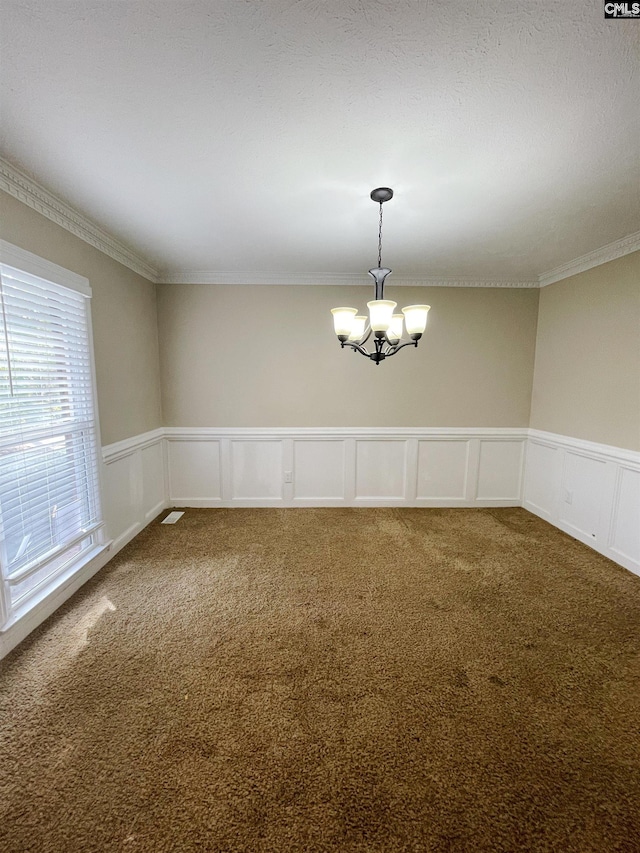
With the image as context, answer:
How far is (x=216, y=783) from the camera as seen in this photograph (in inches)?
48.8

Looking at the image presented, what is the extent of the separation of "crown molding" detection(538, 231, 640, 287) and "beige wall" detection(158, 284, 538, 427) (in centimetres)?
27

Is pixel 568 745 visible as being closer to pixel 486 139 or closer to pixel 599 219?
pixel 486 139

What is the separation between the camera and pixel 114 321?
113 inches

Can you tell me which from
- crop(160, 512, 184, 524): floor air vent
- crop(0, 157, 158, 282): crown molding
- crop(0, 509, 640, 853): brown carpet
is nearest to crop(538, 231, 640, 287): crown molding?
crop(0, 509, 640, 853): brown carpet

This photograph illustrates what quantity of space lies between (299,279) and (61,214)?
2047 millimetres

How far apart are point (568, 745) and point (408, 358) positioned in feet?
10.3

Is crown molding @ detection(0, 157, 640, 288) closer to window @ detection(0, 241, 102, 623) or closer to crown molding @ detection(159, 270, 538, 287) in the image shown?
crown molding @ detection(159, 270, 538, 287)

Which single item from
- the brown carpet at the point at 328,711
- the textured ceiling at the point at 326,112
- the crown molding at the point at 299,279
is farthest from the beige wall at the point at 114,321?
the brown carpet at the point at 328,711

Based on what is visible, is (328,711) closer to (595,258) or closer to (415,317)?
(415,317)

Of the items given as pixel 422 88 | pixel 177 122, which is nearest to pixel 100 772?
pixel 177 122

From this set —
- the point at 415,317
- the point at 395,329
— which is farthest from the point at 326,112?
the point at 395,329

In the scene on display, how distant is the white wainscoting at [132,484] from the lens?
9.21 feet

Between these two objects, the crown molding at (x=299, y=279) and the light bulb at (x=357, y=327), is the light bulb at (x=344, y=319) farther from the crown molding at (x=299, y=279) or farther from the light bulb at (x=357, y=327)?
the crown molding at (x=299, y=279)

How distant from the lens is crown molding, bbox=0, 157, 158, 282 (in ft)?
6.01
